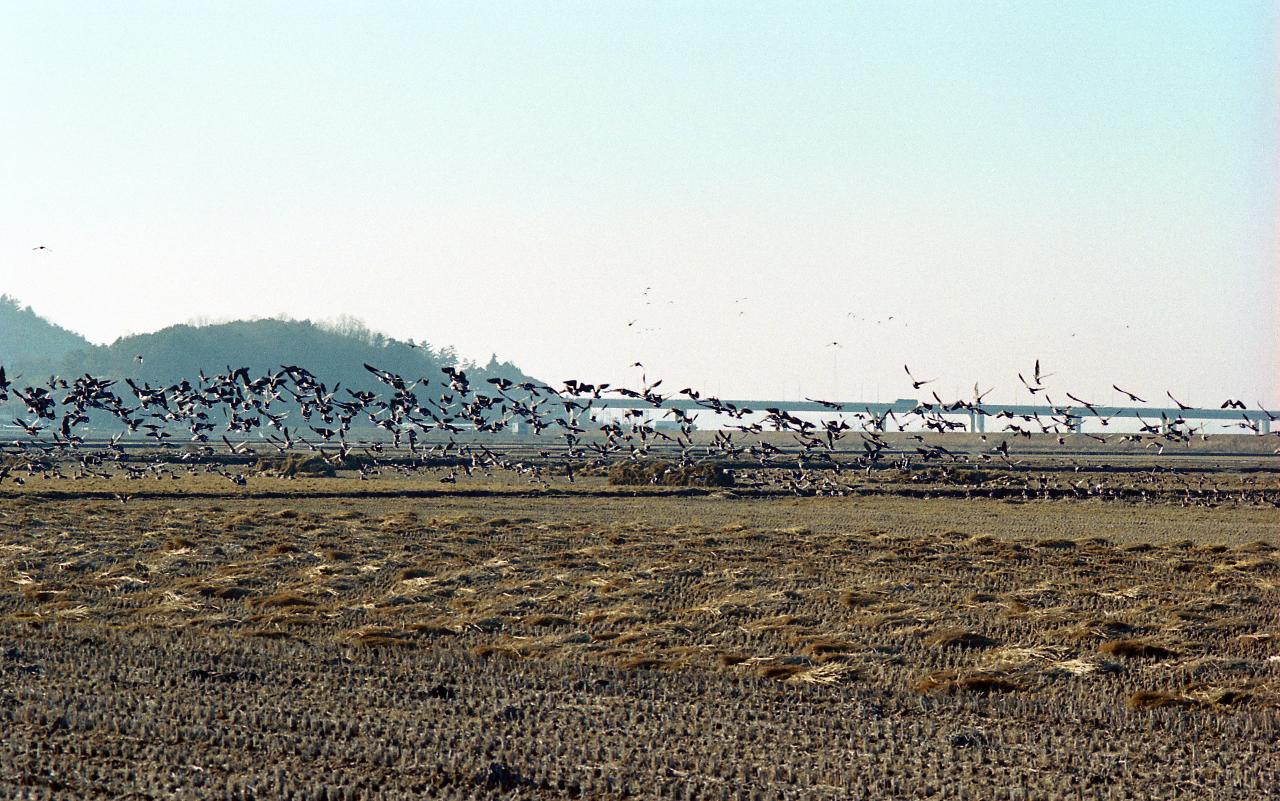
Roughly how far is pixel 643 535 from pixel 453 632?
16618mm

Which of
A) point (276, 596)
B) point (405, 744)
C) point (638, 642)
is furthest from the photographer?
point (276, 596)

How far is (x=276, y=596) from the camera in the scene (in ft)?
83.4

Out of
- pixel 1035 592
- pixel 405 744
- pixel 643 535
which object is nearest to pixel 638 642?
pixel 405 744

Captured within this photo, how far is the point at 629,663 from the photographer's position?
1977 cm

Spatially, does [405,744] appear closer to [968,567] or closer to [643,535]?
[968,567]

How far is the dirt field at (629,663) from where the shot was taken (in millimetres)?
13680

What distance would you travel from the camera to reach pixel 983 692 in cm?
1823

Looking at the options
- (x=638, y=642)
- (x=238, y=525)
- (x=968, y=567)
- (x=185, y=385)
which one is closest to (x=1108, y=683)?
(x=638, y=642)

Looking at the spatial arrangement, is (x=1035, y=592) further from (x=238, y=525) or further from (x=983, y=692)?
(x=238, y=525)

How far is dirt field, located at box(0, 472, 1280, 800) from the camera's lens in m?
13.7

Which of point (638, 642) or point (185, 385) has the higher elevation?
point (185, 385)

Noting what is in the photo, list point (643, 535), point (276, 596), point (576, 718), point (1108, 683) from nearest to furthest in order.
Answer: point (576, 718) → point (1108, 683) → point (276, 596) → point (643, 535)

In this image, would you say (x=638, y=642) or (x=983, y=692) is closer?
(x=983, y=692)

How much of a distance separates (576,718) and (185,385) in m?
37.2
